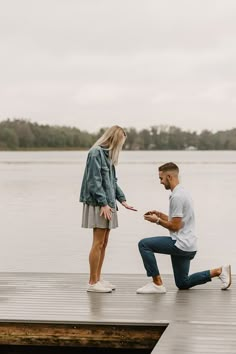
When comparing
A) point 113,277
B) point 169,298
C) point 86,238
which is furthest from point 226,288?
point 86,238

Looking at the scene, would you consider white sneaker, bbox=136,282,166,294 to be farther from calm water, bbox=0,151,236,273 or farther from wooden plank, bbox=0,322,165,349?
calm water, bbox=0,151,236,273

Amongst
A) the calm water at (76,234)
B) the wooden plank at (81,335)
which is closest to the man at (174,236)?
the wooden plank at (81,335)

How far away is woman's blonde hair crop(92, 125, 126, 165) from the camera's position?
719 centimetres

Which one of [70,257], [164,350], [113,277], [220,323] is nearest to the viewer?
[164,350]

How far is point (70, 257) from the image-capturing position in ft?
52.1

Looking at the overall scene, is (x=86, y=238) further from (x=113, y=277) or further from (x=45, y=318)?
(x=45, y=318)

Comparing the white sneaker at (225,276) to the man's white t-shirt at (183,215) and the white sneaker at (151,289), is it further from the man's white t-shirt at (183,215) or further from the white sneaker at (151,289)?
the white sneaker at (151,289)

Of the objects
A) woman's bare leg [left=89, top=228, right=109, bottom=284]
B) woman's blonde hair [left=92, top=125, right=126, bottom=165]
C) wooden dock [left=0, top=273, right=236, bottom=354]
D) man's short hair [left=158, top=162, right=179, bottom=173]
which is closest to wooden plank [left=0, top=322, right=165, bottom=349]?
wooden dock [left=0, top=273, right=236, bottom=354]

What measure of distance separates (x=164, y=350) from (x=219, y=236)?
1506cm

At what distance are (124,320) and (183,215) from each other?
1.37 metres

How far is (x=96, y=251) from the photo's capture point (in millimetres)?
7367

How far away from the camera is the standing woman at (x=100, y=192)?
718 centimetres

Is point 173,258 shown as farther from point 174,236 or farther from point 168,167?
point 168,167

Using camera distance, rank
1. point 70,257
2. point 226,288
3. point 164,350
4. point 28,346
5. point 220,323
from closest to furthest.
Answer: point 164,350 < point 220,323 < point 28,346 < point 226,288 < point 70,257
